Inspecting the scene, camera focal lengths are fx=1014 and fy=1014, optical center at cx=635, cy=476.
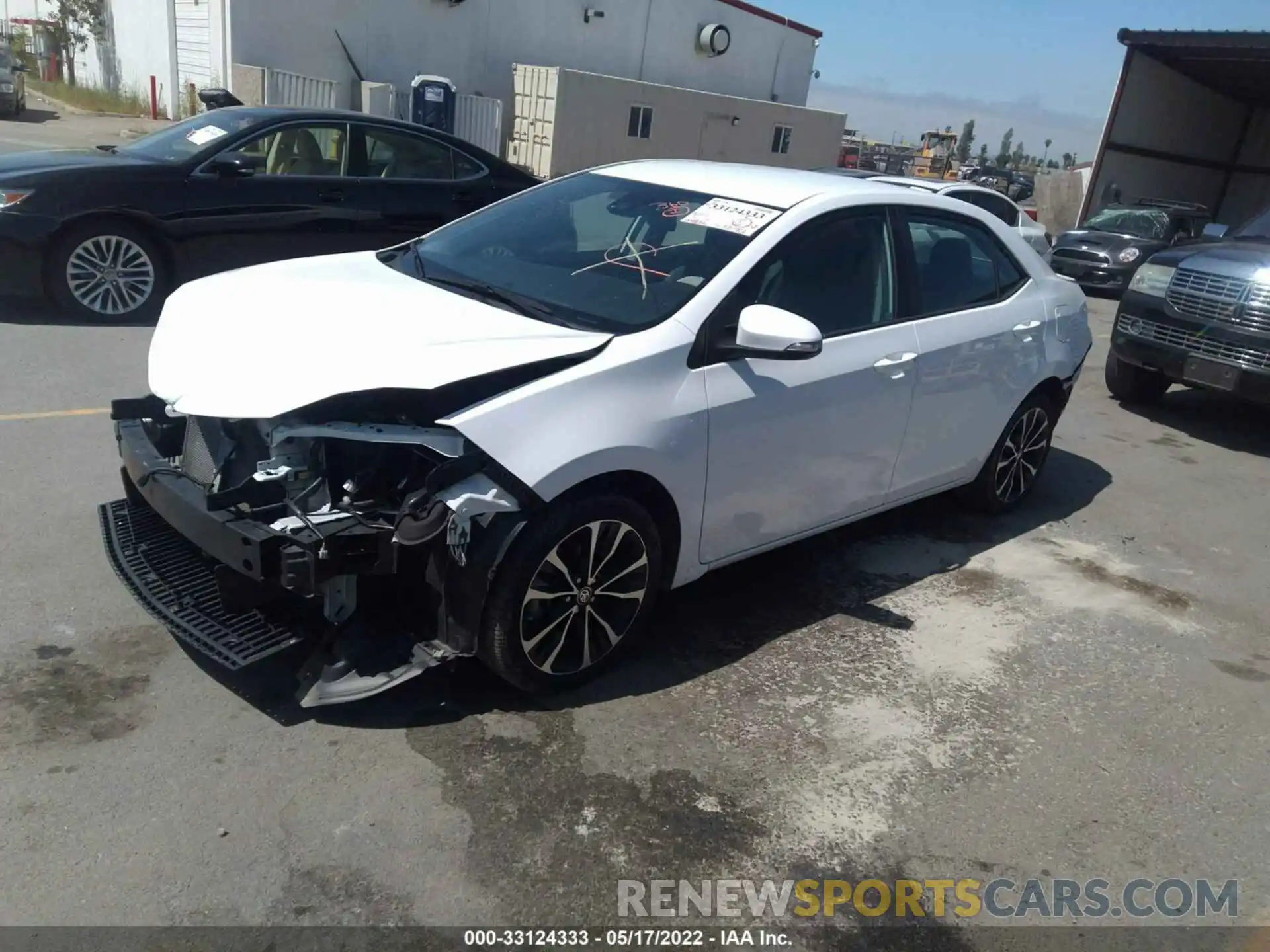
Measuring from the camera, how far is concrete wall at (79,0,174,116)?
2298 cm

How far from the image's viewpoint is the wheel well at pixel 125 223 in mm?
7062

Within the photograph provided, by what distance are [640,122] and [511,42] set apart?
3.56 m

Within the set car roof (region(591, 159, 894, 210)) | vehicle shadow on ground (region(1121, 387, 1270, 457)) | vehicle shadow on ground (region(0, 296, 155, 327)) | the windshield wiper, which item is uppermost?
car roof (region(591, 159, 894, 210))

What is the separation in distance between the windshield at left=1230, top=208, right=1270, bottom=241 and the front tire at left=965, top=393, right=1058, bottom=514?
3.88 metres

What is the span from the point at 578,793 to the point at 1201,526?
464 centimetres

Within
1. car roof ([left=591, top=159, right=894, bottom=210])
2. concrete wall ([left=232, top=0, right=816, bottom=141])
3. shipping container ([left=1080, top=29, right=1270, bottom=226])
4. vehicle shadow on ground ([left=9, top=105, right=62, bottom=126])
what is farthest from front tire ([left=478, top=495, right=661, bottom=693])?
vehicle shadow on ground ([left=9, top=105, right=62, bottom=126])

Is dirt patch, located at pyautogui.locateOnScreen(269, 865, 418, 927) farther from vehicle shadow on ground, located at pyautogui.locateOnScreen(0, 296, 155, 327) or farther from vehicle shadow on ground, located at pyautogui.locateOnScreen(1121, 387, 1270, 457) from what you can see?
vehicle shadow on ground, located at pyautogui.locateOnScreen(1121, 387, 1270, 457)

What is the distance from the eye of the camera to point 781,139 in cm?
2902

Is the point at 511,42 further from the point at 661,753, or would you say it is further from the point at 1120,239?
the point at 661,753

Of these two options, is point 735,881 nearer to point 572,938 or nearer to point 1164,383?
point 572,938

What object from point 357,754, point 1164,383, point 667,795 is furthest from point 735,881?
point 1164,383

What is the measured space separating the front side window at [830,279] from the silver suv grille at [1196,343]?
14.1ft

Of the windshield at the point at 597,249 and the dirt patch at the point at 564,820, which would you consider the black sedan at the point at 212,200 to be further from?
the dirt patch at the point at 564,820

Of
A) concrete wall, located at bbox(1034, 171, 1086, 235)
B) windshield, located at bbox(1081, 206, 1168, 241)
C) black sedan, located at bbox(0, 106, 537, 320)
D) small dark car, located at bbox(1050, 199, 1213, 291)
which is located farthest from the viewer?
concrete wall, located at bbox(1034, 171, 1086, 235)
